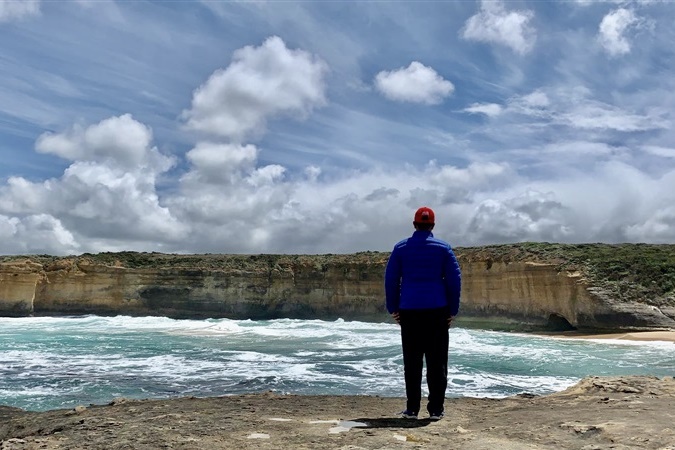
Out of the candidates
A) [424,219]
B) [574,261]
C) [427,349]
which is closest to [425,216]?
[424,219]

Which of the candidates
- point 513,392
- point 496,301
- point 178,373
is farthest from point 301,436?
point 496,301

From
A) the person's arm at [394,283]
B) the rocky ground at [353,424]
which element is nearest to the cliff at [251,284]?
the rocky ground at [353,424]

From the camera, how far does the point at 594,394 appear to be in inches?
250

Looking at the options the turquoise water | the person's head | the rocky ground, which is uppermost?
the person's head

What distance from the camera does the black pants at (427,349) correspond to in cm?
504

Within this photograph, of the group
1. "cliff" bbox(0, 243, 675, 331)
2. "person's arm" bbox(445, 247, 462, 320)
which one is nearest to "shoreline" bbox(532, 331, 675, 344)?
"cliff" bbox(0, 243, 675, 331)

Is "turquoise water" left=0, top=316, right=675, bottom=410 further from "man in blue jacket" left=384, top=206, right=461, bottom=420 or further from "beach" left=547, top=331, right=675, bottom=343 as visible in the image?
"man in blue jacket" left=384, top=206, right=461, bottom=420

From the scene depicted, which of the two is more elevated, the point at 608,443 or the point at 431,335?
the point at 431,335

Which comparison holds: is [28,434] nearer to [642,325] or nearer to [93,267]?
[642,325]

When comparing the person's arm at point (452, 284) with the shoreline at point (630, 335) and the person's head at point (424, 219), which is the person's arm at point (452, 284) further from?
the shoreline at point (630, 335)

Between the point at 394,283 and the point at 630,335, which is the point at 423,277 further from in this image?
the point at 630,335

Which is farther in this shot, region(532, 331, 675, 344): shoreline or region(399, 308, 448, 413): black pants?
region(532, 331, 675, 344): shoreline

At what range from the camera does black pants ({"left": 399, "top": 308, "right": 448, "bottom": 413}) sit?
16.5 feet

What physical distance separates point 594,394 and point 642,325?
2299cm
